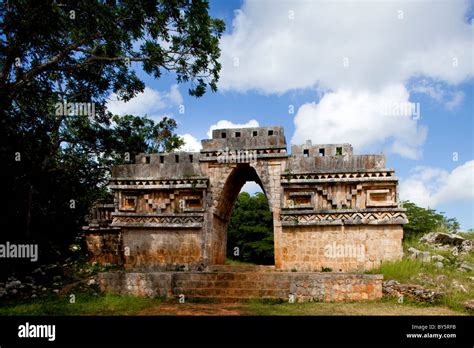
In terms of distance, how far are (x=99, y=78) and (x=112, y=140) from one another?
4.72 metres

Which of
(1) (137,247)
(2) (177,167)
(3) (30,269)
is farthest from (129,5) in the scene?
(3) (30,269)

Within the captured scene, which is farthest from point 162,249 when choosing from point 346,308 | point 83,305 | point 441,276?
point 441,276

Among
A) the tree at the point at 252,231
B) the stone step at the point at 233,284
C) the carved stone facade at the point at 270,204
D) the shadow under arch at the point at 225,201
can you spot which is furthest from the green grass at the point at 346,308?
the tree at the point at 252,231

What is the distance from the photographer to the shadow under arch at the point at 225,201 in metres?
12.1

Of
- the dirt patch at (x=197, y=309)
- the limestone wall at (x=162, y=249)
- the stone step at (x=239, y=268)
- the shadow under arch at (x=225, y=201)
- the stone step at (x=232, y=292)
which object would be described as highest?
the shadow under arch at (x=225, y=201)

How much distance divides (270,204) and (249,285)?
2.73 meters

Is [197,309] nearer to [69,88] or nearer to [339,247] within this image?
[339,247]

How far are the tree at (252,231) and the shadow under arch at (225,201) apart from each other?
1093 cm

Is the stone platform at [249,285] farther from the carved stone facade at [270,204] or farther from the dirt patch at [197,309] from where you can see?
the carved stone facade at [270,204]

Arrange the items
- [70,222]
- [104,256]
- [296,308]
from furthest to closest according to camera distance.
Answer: [70,222]
[104,256]
[296,308]

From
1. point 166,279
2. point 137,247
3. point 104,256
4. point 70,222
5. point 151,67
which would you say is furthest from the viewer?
point 70,222

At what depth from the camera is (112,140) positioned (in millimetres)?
16766

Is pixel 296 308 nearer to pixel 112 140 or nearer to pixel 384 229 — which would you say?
pixel 384 229

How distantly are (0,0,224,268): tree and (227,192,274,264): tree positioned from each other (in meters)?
9.76
